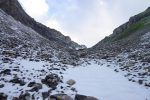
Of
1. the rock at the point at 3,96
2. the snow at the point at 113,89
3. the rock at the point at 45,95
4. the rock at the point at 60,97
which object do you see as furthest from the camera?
the snow at the point at 113,89

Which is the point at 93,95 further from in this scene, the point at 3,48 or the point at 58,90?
the point at 3,48

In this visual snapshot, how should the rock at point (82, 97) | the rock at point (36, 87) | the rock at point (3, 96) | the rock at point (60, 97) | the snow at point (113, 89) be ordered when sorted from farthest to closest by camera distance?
the snow at point (113, 89)
the rock at point (36, 87)
the rock at point (82, 97)
the rock at point (60, 97)
the rock at point (3, 96)

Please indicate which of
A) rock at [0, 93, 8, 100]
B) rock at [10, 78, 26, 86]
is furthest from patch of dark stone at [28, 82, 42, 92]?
rock at [0, 93, 8, 100]

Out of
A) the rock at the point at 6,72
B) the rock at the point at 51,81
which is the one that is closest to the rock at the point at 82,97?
the rock at the point at 51,81

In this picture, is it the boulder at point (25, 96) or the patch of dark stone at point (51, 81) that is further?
the patch of dark stone at point (51, 81)

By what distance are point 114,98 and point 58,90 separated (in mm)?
3660

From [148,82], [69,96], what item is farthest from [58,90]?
[148,82]

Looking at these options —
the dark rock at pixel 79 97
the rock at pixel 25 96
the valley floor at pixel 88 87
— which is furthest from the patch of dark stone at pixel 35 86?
the dark rock at pixel 79 97

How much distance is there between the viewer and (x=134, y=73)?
2547 cm

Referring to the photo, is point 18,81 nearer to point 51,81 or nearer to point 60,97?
point 51,81

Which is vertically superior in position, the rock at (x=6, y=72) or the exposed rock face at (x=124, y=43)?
the exposed rock face at (x=124, y=43)

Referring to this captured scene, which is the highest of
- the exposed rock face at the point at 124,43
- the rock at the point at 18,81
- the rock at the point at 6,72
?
the exposed rock face at the point at 124,43

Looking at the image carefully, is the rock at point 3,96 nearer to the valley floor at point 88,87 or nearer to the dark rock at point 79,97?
the valley floor at point 88,87

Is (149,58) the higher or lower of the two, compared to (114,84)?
higher
